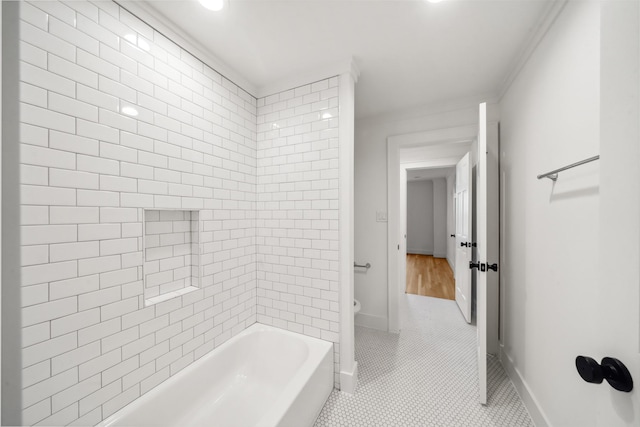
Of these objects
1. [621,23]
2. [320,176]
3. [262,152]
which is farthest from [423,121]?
[621,23]

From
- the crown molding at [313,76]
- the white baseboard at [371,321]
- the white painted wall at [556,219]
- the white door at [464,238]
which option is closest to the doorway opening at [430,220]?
the white door at [464,238]

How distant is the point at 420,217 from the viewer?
7.21 meters

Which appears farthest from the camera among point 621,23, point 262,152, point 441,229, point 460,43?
point 441,229

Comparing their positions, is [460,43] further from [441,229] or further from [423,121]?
[441,229]

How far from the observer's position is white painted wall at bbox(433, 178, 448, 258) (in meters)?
6.72

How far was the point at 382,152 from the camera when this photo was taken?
2578 millimetres

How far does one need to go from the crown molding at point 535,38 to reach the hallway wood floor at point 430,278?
3.00m

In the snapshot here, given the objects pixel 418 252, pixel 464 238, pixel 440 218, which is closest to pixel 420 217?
pixel 440 218

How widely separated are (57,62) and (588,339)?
256cm

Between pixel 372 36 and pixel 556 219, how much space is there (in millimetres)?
1522

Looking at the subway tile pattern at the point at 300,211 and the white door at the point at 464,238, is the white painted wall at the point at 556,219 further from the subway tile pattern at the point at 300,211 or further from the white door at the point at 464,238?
the subway tile pattern at the point at 300,211

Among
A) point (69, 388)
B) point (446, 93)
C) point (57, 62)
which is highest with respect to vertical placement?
point (446, 93)

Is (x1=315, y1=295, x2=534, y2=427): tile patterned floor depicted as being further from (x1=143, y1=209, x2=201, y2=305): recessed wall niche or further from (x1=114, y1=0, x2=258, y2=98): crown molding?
(x1=114, y1=0, x2=258, y2=98): crown molding

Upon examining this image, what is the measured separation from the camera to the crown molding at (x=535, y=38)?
119cm
